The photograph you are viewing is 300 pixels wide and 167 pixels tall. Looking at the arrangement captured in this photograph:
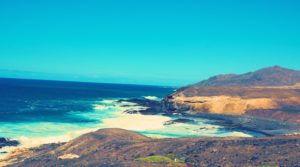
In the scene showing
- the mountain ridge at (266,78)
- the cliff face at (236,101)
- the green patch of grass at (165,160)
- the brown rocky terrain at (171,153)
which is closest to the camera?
the green patch of grass at (165,160)


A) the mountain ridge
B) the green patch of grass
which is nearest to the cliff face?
the green patch of grass

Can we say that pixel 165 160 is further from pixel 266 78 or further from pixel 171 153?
pixel 266 78

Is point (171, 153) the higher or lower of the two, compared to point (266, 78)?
lower

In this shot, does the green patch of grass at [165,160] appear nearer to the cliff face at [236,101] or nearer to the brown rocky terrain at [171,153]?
the brown rocky terrain at [171,153]

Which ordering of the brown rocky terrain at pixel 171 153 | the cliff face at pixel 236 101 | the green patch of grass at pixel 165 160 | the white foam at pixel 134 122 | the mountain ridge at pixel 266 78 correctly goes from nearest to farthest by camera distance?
the green patch of grass at pixel 165 160, the brown rocky terrain at pixel 171 153, the white foam at pixel 134 122, the cliff face at pixel 236 101, the mountain ridge at pixel 266 78

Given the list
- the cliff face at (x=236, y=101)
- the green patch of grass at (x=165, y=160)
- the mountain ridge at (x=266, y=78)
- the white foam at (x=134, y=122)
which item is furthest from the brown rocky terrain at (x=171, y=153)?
the mountain ridge at (x=266, y=78)

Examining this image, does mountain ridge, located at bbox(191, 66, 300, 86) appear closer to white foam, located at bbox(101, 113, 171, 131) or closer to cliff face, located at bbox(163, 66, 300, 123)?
cliff face, located at bbox(163, 66, 300, 123)

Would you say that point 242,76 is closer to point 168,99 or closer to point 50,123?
point 168,99

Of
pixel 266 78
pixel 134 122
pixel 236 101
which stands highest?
pixel 266 78

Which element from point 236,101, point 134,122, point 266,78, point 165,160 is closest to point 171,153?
point 165,160
